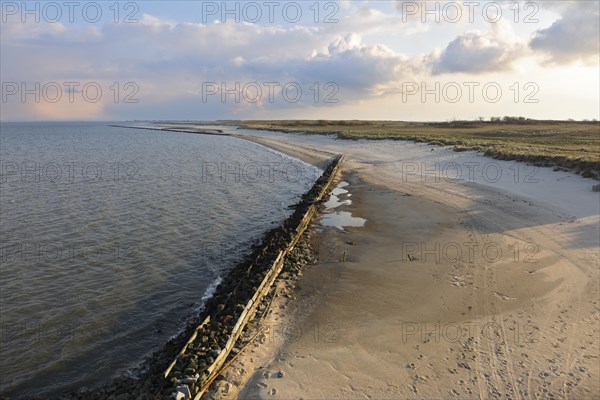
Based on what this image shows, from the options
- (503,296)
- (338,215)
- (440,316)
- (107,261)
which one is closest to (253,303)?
(440,316)

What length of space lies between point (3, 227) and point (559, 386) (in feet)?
70.8

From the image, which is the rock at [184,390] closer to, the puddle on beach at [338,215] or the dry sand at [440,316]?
the dry sand at [440,316]

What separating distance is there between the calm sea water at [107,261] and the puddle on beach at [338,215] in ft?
8.51

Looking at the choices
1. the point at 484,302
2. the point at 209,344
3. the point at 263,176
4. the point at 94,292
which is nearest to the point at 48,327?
the point at 94,292

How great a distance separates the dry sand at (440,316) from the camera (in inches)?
293

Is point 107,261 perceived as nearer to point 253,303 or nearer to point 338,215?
point 253,303

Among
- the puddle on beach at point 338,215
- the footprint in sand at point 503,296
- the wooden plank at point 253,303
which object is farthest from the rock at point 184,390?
the puddle on beach at point 338,215

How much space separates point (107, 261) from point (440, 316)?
11434 mm

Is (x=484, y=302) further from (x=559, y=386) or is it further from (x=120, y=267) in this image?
(x=120, y=267)

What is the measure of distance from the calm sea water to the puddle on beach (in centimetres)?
259

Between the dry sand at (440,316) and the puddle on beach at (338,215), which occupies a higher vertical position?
the puddle on beach at (338,215)

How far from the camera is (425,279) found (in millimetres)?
12195

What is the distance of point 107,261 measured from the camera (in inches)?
577

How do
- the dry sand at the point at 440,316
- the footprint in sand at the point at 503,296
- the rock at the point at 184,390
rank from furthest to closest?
the footprint in sand at the point at 503,296 → the dry sand at the point at 440,316 → the rock at the point at 184,390
